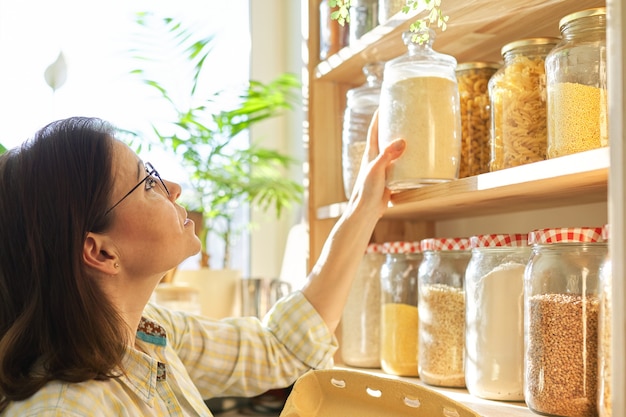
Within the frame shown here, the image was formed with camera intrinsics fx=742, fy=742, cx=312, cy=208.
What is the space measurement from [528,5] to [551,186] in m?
0.25

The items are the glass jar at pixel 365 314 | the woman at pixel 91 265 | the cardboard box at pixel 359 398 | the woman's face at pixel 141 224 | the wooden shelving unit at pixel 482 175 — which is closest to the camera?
the wooden shelving unit at pixel 482 175

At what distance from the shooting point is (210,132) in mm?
2031

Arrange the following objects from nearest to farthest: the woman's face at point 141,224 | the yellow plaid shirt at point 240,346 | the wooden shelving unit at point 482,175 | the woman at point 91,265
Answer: the wooden shelving unit at point 482,175, the woman at point 91,265, the woman's face at point 141,224, the yellow plaid shirt at point 240,346

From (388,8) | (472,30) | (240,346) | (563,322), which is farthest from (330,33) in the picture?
(563,322)

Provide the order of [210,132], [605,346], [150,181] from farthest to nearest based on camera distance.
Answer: [210,132], [150,181], [605,346]

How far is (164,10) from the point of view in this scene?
2.38m

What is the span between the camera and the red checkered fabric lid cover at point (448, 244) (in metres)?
1.11

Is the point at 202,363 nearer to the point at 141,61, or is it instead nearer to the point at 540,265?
the point at 540,265

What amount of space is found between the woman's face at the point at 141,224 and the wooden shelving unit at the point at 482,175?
34 cm

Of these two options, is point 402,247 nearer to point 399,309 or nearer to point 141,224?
point 399,309

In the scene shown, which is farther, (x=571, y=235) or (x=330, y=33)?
(x=330, y=33)

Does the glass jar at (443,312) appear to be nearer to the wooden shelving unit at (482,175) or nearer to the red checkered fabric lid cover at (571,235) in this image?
the wooden shelving unit at (482,175)

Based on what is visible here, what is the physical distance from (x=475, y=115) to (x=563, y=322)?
0.35 m

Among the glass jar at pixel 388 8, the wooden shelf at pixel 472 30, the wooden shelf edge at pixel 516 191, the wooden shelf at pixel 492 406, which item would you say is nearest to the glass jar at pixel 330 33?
the wooden shelf at pixel 472 30
